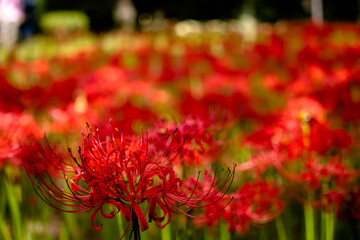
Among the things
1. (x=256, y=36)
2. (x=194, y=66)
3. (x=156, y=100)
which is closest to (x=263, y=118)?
(x=156, y=100)

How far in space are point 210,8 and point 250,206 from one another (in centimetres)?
1499

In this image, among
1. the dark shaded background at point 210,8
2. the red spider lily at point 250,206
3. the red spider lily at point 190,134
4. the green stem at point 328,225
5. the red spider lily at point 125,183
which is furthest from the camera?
the dark shaded background at point 210,8

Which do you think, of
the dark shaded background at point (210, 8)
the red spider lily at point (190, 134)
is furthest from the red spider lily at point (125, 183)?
the dark shaded background at point (210, 8)

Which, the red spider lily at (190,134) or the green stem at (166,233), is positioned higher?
the red spider lily at (190,134)

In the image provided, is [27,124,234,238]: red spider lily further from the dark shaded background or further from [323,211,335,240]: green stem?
the dark shaded background

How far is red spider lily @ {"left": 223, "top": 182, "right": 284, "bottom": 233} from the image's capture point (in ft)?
3.91

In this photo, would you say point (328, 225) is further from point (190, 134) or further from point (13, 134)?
point (13, 134)

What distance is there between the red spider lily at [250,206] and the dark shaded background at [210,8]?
1263cm

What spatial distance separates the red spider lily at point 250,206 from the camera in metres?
1.19

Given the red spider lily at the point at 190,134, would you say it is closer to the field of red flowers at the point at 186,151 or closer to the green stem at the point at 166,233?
the field of red flowers at the point at 186,151

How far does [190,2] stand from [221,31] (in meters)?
8.90

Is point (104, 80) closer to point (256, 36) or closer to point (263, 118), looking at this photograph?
point (263, 118)

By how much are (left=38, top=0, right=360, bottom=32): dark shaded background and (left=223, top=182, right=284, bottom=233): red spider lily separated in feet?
41.4

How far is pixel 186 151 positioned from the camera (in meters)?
1.04
